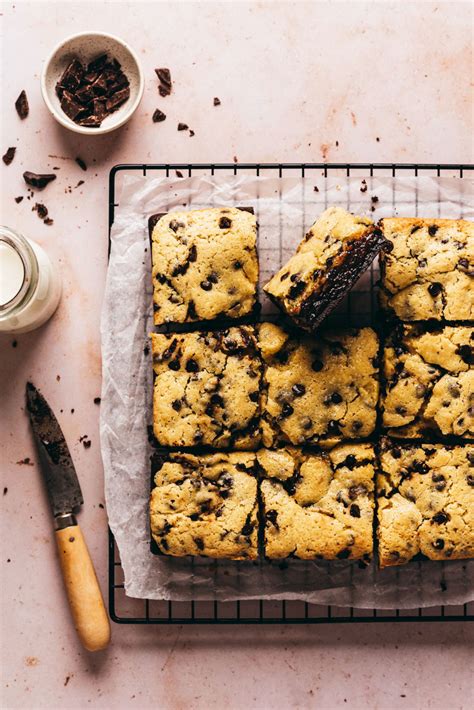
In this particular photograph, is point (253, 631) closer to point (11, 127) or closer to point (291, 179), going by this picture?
point (291, 179)

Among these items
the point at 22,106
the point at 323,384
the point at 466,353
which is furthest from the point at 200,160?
the point at 466,353

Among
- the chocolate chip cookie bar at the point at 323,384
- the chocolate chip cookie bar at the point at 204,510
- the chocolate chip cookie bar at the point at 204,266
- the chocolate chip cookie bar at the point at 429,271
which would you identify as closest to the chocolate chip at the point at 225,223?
the chocolate chip cookie bar at the point at 204,266

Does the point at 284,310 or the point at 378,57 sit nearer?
the point at 284,310

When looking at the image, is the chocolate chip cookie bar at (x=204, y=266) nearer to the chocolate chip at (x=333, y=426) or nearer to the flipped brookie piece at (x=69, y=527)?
the chocolate chip at (x=333, y=426)

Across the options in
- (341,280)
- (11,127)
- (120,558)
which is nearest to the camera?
(341,280)

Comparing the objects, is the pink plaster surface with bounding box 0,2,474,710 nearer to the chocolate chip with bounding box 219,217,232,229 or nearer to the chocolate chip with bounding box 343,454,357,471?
the chocolate chip with bounding box 219,217,232,229

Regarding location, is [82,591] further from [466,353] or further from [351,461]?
[466,353]

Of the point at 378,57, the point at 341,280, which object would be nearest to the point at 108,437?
the point at 341,280
